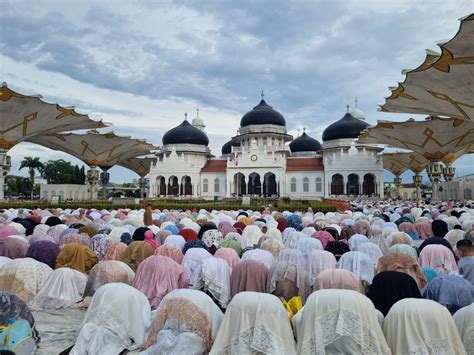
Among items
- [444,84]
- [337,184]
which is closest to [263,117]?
[337,184]

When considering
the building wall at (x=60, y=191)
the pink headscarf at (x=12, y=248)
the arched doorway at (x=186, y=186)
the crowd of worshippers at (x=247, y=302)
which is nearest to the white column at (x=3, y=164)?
the pink headscarf at (x=12, y=248)

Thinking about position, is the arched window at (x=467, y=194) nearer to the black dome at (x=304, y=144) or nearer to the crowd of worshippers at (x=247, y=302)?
the black dome at (x=304, y=144)

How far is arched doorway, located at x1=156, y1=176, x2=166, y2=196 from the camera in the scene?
42.7 metres

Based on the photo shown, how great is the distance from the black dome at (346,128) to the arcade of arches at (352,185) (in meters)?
4.77

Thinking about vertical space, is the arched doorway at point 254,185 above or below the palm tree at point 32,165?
below

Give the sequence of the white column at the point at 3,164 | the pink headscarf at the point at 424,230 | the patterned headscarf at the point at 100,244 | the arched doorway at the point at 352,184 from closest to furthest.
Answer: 1. the patterned headscarf at the point at 100,244
2. the pink headscarf at the point at 424,230
3. the white column at the point at 3,164
4. the arched doorway at the point at 352,184

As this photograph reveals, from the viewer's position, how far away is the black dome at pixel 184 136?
147 feet

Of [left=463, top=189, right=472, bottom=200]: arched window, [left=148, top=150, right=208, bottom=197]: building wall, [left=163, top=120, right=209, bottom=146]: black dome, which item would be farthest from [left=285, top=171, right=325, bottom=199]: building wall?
[left=463, top=189, right=472, bottom=200]: arched window

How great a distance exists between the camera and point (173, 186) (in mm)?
43219

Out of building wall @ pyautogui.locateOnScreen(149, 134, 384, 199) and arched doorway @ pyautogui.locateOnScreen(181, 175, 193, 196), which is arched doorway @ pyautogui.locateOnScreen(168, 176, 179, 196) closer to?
building wall @ pyautogui.locateOnScreen(149, 134, 384, 199)

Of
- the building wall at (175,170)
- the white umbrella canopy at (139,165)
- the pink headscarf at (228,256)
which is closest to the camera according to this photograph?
the pink headscarf at (228,256)

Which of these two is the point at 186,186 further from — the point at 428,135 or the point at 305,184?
the point at 428,135

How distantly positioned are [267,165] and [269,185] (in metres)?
3.56

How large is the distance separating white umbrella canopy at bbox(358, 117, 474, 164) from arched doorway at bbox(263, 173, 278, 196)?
13.0m
